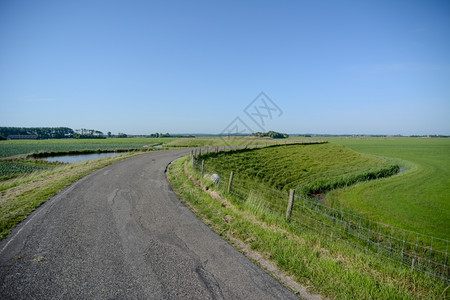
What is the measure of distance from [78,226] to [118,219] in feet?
4.12

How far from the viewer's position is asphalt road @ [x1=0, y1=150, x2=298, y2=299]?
4574mm

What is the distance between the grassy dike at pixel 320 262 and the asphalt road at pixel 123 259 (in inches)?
26.0

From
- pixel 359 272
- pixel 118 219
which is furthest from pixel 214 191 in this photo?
pixel 359 272

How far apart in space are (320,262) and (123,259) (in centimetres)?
508

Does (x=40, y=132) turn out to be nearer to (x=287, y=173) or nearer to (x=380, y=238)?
(x=287, y=173)

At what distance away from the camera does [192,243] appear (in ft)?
21.6

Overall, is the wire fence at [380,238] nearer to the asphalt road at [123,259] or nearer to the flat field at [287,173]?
the asphalt road at [123,259]

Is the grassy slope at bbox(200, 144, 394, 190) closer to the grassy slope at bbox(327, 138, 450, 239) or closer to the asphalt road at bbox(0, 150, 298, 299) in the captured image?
the grassy slope at bbox(327, 138, 450, 239)

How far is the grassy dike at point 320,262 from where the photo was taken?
4748mm

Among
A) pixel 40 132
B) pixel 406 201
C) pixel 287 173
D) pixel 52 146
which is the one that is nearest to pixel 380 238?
pixel 406 201

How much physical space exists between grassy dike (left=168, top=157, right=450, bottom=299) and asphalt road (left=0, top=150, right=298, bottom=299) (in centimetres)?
66

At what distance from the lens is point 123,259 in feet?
18.7

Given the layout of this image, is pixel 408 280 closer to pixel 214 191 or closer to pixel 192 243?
pixel 192 243

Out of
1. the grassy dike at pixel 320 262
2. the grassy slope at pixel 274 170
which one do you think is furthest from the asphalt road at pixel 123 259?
the grassy slope at pixel 274 170
